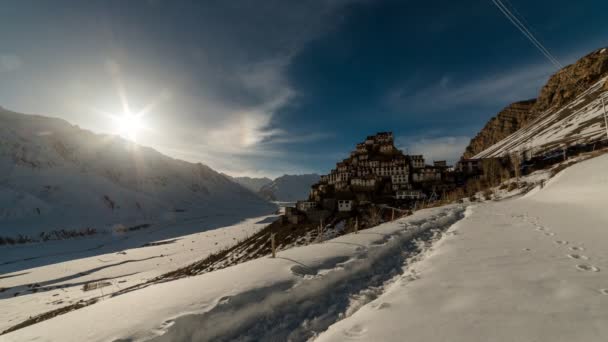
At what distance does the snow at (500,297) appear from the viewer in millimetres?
3746

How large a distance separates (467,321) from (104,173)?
25826 centimetres

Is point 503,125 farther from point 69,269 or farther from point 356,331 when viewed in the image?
point 69,269

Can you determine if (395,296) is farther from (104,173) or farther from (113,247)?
(104,173)

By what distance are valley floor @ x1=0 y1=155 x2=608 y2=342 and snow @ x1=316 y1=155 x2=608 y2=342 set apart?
0.07ft

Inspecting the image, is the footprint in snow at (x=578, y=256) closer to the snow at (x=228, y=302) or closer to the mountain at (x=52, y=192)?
the snow at (x=228, y=302)

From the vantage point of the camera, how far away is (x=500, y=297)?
4910 mm

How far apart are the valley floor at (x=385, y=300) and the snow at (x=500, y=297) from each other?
2cm

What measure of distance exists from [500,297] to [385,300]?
94.2 inches

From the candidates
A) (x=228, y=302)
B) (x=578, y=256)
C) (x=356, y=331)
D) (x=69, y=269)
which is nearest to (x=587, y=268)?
(x=578, y=256)

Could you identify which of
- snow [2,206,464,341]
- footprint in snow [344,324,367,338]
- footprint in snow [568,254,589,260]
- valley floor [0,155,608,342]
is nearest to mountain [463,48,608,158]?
footprint in snow [568,254,589,260]

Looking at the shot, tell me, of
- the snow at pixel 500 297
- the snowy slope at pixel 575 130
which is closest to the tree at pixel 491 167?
the snowy slope at pixel 575 130

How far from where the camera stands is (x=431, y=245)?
1205 centimetres

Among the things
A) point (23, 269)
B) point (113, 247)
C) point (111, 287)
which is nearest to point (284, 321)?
point (111, 287)

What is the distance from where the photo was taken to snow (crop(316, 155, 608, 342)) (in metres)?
3.75
